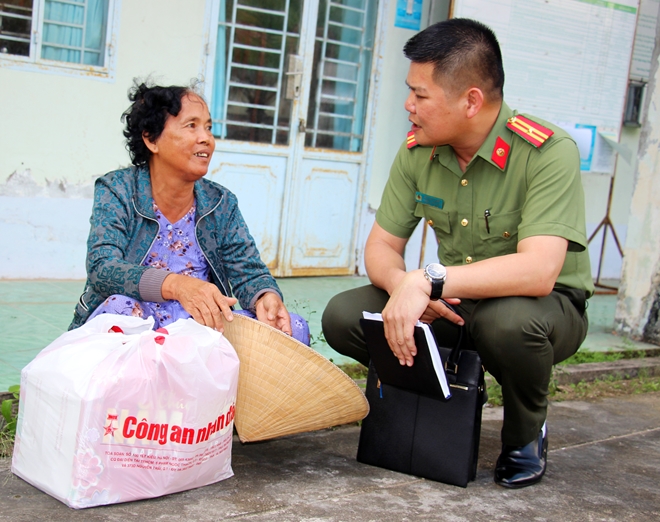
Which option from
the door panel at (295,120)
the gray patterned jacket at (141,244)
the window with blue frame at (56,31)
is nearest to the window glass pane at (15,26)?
the window with blue frame at (56,31)

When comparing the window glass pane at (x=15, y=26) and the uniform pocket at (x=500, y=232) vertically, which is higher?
the window glass pane at (x=15, y=26)

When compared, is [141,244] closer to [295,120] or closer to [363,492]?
[363,492]

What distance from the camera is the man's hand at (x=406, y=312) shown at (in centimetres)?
239

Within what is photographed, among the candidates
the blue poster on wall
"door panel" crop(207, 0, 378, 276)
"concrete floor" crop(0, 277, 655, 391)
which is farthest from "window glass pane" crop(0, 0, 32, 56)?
the blue poster on wall

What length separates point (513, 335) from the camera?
244 cm

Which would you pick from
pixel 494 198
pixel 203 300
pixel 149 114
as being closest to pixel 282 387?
pixel 203 300

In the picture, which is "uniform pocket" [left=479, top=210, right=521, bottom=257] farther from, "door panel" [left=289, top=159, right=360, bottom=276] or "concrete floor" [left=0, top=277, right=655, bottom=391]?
"door panel" [left=289, top=159, right=360, bottom=276]

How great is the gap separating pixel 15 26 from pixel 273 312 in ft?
9.22

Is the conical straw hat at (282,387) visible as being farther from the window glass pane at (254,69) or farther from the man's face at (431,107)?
the window glass pane at (254,69)

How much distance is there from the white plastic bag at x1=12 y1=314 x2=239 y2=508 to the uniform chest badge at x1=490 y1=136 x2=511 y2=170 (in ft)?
3.64

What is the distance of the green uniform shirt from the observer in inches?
102

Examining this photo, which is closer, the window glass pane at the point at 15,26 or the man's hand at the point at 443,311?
the man's hand at the point at 443,311

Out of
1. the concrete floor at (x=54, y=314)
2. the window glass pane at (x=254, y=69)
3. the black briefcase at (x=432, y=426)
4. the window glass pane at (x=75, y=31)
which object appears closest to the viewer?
the black briefcase at (x=432, y=426)

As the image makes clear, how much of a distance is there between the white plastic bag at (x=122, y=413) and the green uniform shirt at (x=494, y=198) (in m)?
0.97
